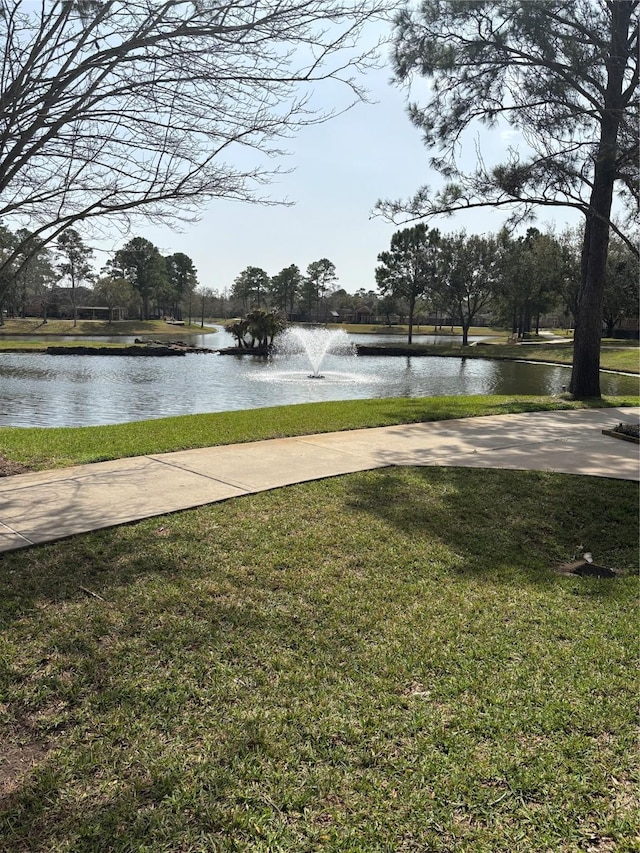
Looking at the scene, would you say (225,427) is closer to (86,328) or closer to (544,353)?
(544,353)

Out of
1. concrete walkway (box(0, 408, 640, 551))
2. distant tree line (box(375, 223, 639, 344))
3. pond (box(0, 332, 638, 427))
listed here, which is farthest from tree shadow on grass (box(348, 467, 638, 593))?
distant tree line (box(375, 223, 639, 344))

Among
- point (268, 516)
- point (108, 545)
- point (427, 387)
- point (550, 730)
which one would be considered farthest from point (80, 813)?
point (427, 387)

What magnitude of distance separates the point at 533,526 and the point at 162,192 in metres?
4.35

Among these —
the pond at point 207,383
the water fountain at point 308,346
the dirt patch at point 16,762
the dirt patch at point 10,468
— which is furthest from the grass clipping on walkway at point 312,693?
the water fountain at point 308,346

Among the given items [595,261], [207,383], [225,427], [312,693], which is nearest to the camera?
[312,693]

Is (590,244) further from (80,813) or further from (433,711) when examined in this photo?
(80,813)

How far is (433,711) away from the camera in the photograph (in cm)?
248

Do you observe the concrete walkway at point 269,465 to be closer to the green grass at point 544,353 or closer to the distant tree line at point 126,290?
the green grass at point 544,353

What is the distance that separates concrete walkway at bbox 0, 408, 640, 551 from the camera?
184 inches

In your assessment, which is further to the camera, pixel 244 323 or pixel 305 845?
pixel 244 323

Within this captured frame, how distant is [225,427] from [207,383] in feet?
41.8

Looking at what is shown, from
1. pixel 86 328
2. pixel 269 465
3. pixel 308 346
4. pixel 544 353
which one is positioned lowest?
pixel 269 465

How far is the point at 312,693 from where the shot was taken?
257 centimetres

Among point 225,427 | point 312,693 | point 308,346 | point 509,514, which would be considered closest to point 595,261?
point 225,427
